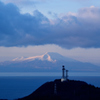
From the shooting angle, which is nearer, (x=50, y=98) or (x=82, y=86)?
(x=50, y=98)

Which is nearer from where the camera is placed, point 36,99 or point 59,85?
point 36,99

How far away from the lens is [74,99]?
121 ft

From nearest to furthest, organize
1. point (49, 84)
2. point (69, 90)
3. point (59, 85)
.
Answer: point (69, 90) → point (59, 85) → point (49, 84)

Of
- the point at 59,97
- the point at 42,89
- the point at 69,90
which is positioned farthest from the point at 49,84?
the point at 59,97

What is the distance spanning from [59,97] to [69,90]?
9.54 metres

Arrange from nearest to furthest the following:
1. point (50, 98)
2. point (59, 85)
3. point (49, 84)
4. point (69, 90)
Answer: point (50, 98) < point (69, 90) < point (59, 85) < point (49, 84)

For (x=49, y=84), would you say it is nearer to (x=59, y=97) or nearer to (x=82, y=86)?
(x=82, y=86)

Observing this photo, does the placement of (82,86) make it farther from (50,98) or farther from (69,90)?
(50,98)

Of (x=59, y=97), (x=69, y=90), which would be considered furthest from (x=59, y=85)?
(x=59, y=97)

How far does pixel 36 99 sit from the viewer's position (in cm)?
3741

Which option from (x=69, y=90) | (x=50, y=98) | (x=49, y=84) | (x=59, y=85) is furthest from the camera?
(x=49, y=84)

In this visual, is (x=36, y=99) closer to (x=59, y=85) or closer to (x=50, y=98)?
(x=50, y=98)

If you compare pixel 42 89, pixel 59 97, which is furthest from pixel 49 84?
pixel 59 97

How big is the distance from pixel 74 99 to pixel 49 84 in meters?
17.0
